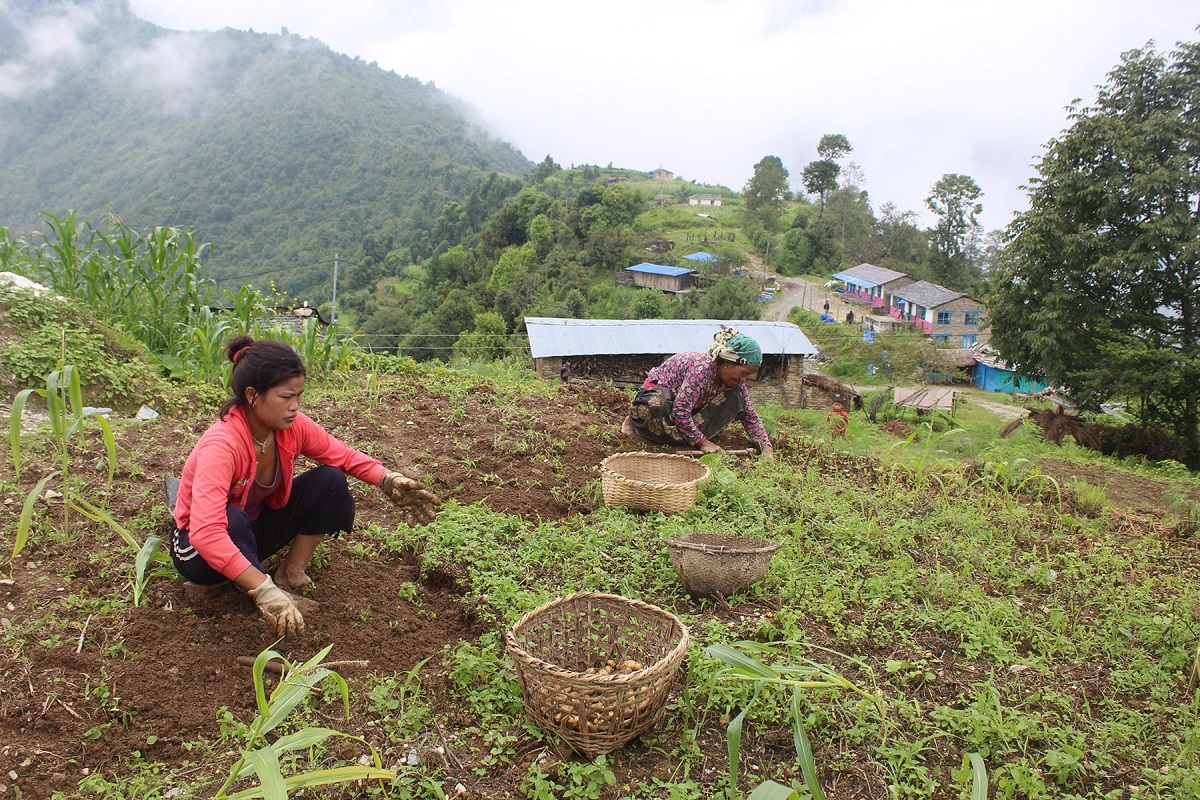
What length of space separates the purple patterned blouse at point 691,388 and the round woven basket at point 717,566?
68.1 inches

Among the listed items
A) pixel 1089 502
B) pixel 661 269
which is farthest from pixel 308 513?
pixel 661 269

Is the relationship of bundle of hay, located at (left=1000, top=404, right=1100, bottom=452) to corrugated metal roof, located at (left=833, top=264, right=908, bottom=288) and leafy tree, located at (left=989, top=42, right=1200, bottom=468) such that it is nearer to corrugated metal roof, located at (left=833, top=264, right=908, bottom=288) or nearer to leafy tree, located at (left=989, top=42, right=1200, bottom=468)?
leafy tree, located at (left=989, top=42, right=1200, bottom=468)

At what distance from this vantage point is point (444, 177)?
71.6m

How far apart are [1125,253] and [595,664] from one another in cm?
1616

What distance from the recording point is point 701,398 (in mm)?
4676

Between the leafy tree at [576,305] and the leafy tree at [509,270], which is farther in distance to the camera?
the leafy tree at [509,270]

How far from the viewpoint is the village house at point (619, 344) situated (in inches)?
588

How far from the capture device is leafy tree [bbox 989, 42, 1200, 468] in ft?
45.6

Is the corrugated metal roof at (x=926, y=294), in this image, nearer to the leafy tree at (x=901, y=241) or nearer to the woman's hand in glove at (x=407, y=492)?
the leafy tree at (x=901, y=241)

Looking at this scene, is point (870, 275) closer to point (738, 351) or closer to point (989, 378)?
point (989, 378)

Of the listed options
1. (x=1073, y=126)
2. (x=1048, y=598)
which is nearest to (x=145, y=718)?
(x=1048, y=598)

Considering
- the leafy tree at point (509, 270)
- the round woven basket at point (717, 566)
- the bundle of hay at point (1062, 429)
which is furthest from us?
the leafy tree at point (509, 270)

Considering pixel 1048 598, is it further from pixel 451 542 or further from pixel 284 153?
pixel 284 153

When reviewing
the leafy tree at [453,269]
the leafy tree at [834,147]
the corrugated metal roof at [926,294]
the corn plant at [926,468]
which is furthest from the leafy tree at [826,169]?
the corn plant at [926,468]
